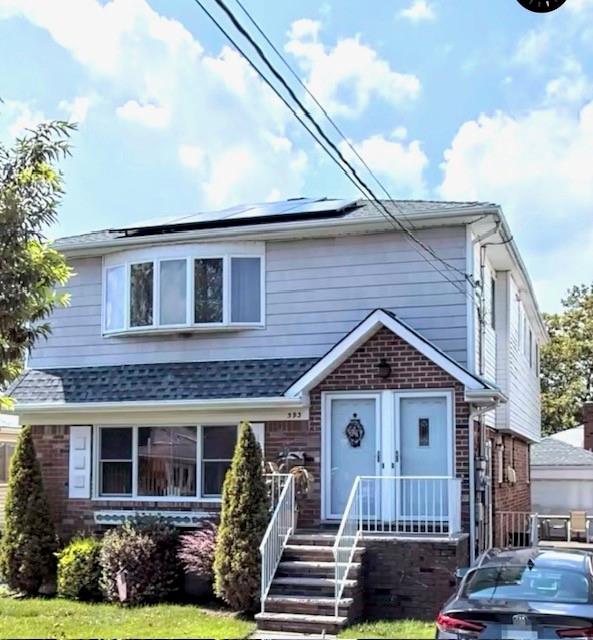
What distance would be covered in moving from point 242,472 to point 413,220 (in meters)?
5.01

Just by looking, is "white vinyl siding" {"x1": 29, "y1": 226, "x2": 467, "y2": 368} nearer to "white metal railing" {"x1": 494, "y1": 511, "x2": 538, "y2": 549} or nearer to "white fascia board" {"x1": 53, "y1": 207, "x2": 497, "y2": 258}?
"white fascia board" {"x1": 53, "y1": 207, "x2": 497, "y2": 258}

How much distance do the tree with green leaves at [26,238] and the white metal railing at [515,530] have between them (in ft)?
36.1

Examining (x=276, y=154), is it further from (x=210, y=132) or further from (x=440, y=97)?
(x=440, y=97)

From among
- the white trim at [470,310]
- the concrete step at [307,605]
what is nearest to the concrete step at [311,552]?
the concrete step at [307,605]

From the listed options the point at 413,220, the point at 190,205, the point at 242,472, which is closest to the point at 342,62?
the point at 413,220

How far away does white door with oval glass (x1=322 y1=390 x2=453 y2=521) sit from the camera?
526 inches

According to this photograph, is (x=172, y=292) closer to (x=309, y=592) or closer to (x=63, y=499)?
(x=63, y=499)

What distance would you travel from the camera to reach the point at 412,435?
541 inches

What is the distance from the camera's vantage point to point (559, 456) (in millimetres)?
26469

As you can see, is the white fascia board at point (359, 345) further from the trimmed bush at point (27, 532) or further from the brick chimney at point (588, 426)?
the brick chimney at point (588, 426)

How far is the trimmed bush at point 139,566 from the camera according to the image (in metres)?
12.9

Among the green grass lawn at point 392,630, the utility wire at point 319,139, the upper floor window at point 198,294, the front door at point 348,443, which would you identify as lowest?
the green grass lawn at point 392,630

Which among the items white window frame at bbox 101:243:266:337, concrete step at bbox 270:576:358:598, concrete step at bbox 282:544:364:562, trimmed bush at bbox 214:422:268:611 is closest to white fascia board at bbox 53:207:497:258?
white window frame at bbox 101:243:266:337

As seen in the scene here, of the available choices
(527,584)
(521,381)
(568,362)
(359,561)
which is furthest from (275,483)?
(568,362)
